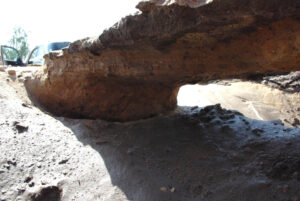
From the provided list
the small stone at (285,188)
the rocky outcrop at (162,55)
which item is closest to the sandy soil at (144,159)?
the small stone at (285,188)

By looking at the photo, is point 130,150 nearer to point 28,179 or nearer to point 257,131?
point 28,179

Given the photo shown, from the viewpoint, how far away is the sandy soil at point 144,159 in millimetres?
1436

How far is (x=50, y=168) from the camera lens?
5.46ft

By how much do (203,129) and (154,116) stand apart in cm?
56

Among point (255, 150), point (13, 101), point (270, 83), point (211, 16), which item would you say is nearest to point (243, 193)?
point (255, 150)

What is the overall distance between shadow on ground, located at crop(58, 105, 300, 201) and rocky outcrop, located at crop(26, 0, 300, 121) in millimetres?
268

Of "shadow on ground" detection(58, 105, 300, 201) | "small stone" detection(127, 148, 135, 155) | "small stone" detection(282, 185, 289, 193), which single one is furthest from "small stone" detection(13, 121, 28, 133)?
"small stone" detection(282, 185, 289, 193)

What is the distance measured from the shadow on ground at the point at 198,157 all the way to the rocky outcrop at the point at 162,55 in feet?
0.88

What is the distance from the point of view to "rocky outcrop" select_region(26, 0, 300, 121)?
1.15 m

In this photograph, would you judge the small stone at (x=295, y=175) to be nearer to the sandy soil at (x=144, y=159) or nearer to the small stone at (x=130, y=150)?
the sandy soil at (x=144, y=159)

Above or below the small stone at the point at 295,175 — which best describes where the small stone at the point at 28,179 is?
below

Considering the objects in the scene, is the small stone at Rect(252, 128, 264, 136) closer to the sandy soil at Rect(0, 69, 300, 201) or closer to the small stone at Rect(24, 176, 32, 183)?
the sandy soil at Rect(0, 69, 300, 201)

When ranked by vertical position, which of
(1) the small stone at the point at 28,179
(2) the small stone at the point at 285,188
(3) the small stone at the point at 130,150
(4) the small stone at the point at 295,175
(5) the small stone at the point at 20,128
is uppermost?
(5) the small stone at the point at 20,128

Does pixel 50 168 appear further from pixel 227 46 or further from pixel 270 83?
pixel 270 83
